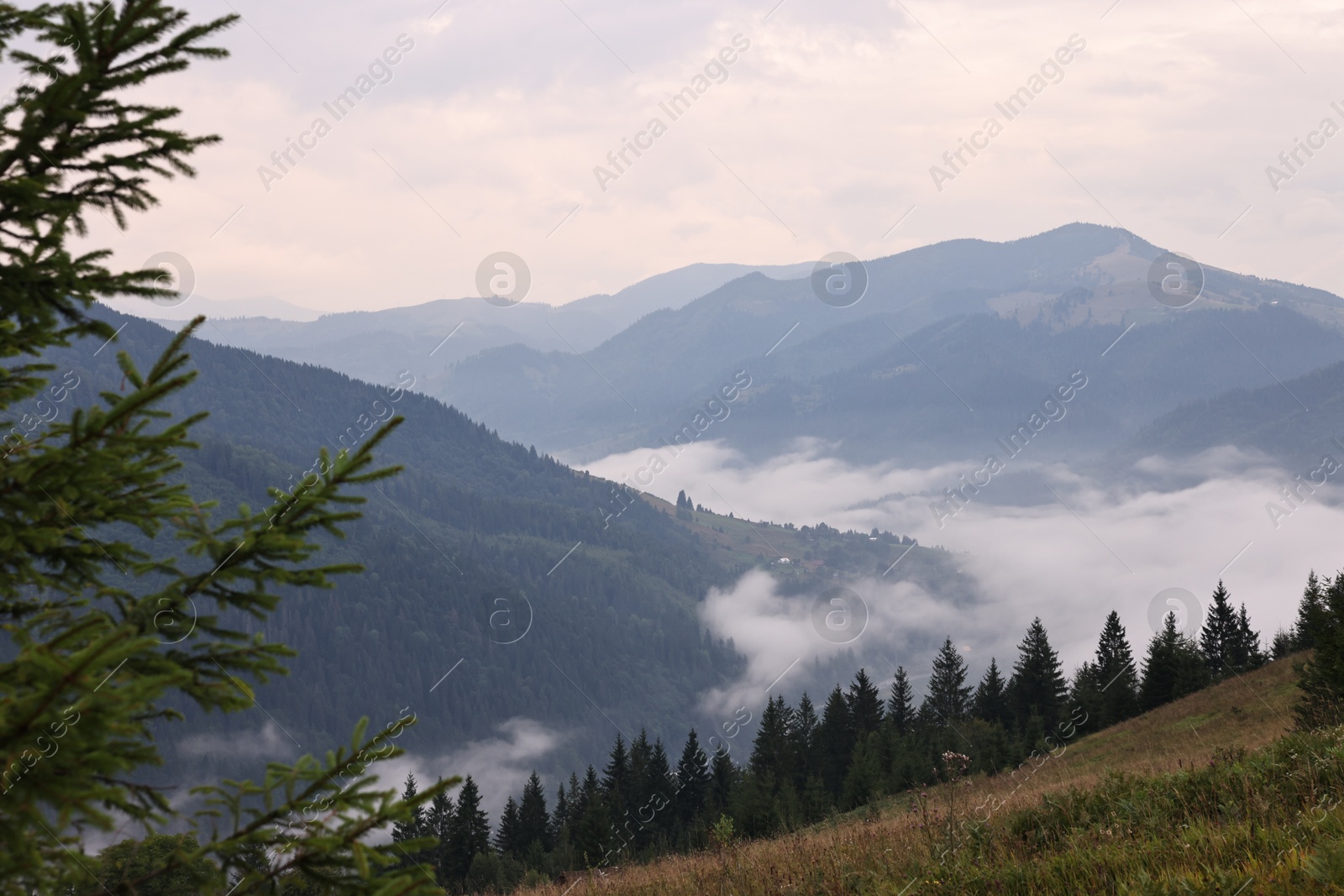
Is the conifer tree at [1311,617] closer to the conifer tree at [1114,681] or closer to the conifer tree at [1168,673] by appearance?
the conifer tree at [1168,673]

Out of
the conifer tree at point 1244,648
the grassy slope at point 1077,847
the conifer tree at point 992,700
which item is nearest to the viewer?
the grassy slope at point 1077,847

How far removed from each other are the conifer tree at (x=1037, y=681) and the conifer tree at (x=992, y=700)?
202cm

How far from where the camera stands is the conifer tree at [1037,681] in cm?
8225

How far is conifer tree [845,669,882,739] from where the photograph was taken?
8812 cm

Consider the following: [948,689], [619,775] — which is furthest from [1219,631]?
[619,775]

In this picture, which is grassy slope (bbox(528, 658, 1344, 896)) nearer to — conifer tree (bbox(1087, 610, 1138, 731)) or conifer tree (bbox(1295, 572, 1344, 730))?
conifer tree (bbox(1295, 572, 1344, 730))

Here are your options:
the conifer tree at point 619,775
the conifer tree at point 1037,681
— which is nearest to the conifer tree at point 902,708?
the conifer tree at point 1037,681

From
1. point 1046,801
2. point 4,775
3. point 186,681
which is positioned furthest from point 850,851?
point 4,775

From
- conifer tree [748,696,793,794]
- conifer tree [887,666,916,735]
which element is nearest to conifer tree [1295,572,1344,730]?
conifer tree [748,696,793,794]

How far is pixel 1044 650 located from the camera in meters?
84.7

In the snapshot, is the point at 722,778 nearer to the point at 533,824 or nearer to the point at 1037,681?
the point at 533,824

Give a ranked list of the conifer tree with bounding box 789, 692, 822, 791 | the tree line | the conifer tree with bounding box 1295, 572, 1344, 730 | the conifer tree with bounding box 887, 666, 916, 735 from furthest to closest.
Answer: the conifer tree with bounding box 887, 666, 916, 735 < the conifer tree with bounding box 789, 692, 822, 791 < the tree line < the conifer tree with bounding box 1295, 572, 1344, 730

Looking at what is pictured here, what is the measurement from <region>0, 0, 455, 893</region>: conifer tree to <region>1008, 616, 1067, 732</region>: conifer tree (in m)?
85.8

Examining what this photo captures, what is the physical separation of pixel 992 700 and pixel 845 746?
56.2 ft
